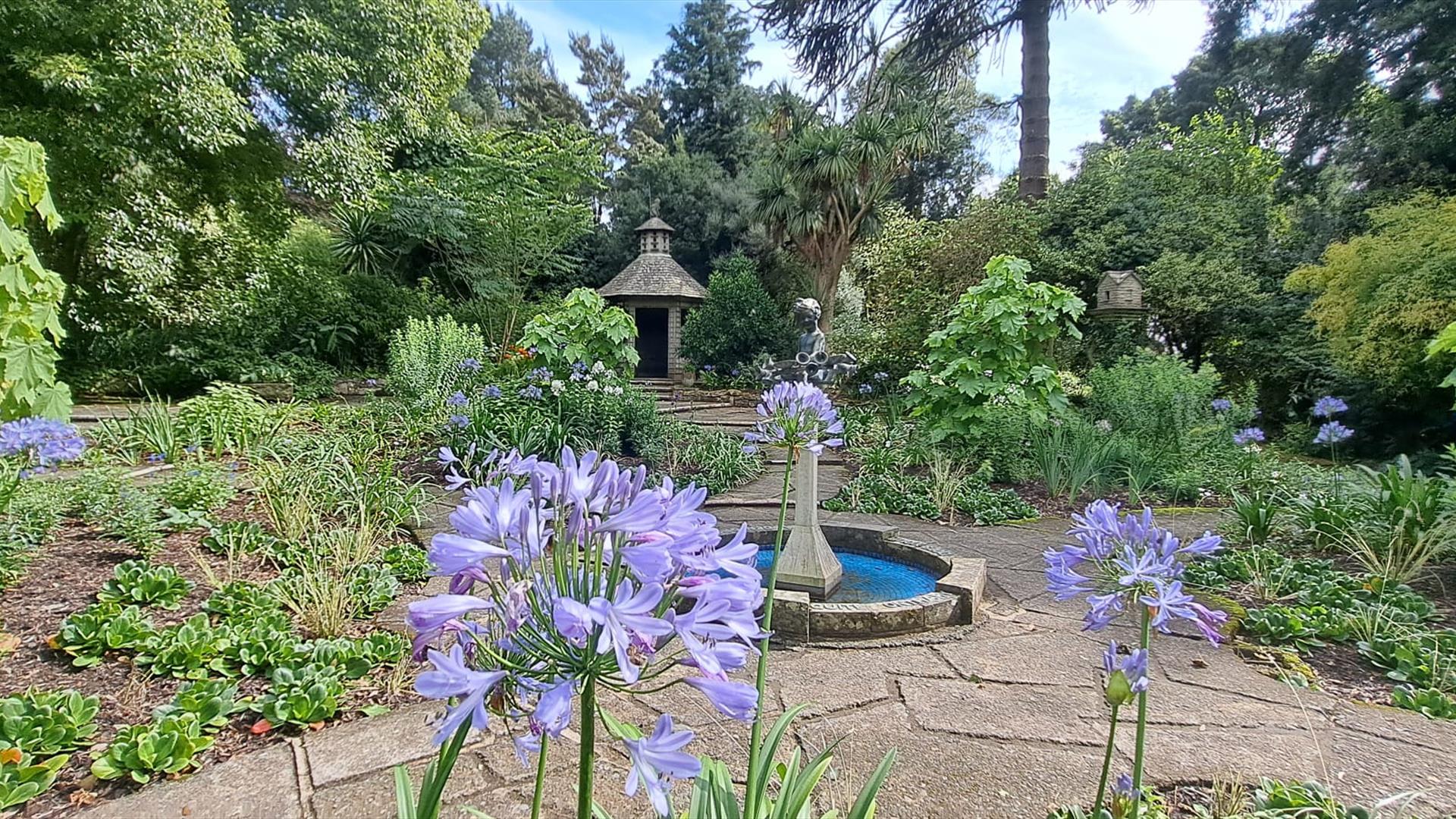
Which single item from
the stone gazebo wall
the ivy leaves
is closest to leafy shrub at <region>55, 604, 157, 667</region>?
the ivy leaves

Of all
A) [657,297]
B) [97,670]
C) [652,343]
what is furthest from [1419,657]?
[652,343]

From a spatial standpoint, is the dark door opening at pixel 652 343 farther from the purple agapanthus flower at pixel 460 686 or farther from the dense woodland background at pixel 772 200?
the purple agapanthus flower at pixel 460 686

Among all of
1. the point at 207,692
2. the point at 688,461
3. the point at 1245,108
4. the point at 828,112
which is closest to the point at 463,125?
the point at 828,112

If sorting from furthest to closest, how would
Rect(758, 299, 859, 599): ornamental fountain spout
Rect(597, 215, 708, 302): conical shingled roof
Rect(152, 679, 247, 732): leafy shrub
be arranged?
Rect(597, 215, 708, 302): conical shingled roof < Rect(758, 299, 859, 599): ornamental fountain spout < Rect(152, 679, 247, 732): leafy shrub

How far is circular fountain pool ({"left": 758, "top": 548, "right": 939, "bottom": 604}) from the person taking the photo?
3443 mm

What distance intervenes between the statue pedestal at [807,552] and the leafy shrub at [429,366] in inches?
154

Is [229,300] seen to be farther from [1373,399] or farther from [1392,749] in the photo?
[1373,399]

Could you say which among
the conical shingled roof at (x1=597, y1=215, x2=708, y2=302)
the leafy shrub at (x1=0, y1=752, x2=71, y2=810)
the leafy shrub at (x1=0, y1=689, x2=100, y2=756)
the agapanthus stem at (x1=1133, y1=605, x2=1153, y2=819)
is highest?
the conical shingled roof at (x1=597, y1=215, x2=708, y2=302)

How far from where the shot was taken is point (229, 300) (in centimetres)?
993

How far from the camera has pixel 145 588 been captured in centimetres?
255

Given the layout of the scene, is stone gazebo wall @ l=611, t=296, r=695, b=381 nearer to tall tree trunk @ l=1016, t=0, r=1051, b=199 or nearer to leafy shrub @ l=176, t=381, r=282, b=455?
tall tree trunk @ l=1016, t=0, r=1051, b=199

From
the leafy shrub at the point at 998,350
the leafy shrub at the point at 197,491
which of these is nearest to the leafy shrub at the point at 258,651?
the leafy shrub at the point at 197,491

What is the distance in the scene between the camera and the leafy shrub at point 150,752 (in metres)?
1.67

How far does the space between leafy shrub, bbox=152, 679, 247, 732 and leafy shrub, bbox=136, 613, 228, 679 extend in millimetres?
151
